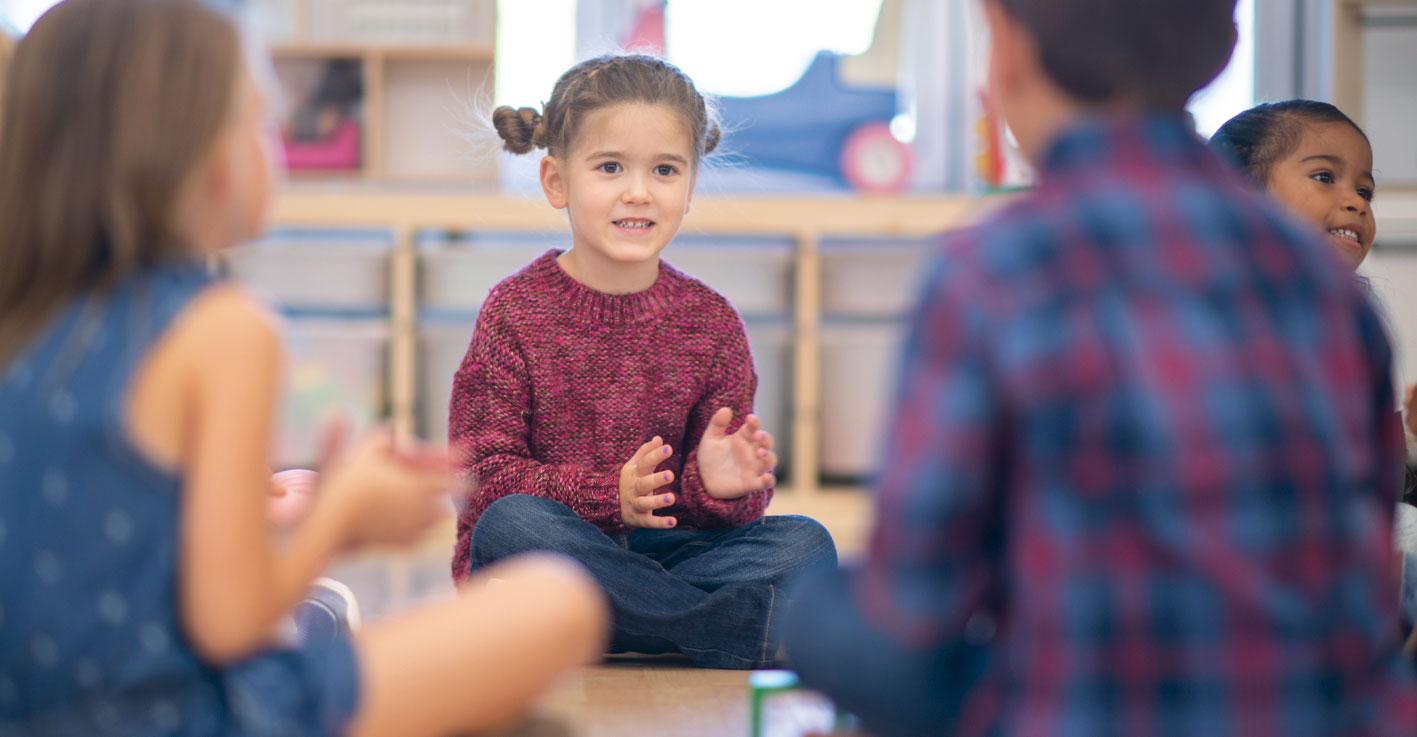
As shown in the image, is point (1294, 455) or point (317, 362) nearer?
point (1294, 455)

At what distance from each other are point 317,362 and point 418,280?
0.94ft

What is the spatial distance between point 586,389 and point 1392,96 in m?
2.16

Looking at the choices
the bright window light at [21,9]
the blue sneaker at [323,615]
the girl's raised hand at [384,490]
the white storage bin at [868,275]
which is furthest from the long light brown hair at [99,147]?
the bright window light at [21,9]

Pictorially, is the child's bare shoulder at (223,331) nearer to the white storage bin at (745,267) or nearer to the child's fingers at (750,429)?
the child's fingers at (750,429)

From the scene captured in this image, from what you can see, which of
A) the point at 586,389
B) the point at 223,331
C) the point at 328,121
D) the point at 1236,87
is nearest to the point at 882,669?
the point at 223,331

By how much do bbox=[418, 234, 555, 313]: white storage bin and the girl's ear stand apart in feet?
4.22

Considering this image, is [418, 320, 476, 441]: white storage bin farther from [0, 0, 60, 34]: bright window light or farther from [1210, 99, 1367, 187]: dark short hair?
[1210, 99, 1367, 187]: dark short hair

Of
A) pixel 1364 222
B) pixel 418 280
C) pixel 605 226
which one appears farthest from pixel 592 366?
pixel 418 280

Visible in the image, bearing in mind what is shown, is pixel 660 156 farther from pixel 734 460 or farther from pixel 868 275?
pixel 868 275

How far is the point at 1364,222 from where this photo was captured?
4.66 feet

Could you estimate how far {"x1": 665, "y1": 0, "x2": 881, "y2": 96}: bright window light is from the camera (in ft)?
11.1

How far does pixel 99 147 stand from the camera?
2.45 feet

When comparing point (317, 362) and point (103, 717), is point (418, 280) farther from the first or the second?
point (103, 717)

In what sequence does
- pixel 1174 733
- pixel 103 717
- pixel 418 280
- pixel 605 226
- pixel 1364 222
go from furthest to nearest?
1. pixel 418 280
2. pixel 605 226
3. pixel 1364 222
4. pixel 103 717
5. pixel 1174 733
